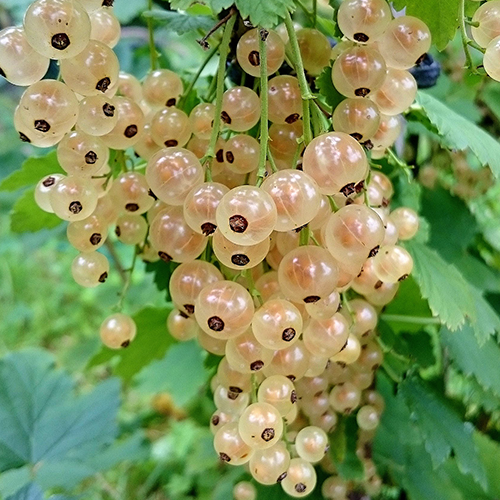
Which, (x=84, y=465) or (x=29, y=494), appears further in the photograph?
(x=84, y=465)

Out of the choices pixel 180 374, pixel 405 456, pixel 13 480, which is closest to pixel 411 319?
pixel 405 456

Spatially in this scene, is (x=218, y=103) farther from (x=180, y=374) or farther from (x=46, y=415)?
(x=180, y=374)

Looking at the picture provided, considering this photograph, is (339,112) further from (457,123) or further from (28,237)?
(28,237)

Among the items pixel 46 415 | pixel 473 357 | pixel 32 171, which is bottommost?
pixel 46 415

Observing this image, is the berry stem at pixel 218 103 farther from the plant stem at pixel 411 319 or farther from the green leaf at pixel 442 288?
the plant stem at pixel 411 319

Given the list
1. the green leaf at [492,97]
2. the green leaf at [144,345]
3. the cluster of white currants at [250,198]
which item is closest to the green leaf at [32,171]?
the cluster of white currants at [250,198]

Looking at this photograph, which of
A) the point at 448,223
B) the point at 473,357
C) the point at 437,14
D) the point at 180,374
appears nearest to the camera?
the point at 437,14
